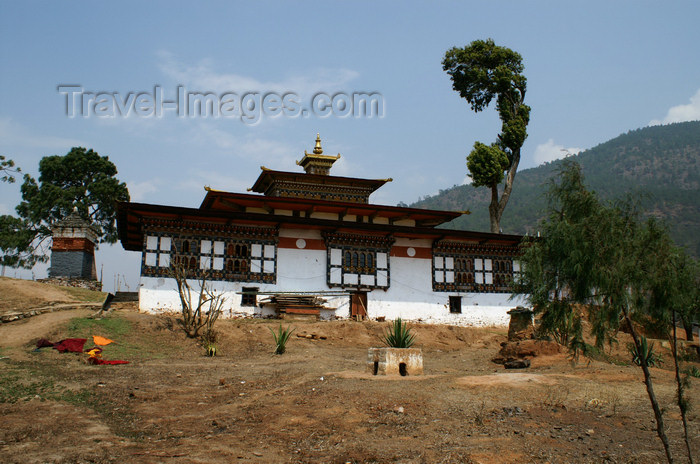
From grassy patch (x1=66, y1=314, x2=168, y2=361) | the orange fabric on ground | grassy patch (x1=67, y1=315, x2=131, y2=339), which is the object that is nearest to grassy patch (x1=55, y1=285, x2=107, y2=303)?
grassy patch (x1=67, y1=315, x2=131, y2=339)

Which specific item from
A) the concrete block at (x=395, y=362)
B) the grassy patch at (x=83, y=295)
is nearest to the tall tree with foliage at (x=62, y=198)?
the grassy patch at (x=83, y=295)

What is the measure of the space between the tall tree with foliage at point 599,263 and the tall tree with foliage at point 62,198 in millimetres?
45705

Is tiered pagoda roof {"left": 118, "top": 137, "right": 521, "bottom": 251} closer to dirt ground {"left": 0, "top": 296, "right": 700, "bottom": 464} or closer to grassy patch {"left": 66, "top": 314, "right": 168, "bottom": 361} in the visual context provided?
grassy patch {"left": 66, "top": 314, "right": 168, "bottom": 361}

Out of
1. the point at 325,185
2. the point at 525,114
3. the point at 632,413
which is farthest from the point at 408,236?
the point at 632,413

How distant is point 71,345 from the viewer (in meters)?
19.0

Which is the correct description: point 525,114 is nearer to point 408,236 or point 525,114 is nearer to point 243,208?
point 408,236

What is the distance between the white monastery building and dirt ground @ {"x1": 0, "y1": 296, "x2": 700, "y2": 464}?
987 cm

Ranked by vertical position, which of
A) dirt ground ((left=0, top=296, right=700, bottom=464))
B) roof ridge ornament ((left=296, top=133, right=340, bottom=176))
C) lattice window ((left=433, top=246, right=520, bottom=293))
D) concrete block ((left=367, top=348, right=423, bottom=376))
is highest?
roof ridge ornament ((left=296, top=133, right=340, bottom=176))

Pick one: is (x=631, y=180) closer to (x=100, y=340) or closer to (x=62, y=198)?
(x=62, y=198)

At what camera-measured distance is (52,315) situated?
23.9 metres

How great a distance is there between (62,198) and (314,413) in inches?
1780

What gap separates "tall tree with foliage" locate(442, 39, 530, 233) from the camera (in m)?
40.7

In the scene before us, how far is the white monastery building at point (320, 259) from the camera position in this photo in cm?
2858

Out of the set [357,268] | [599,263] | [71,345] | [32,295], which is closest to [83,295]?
[32,295]
